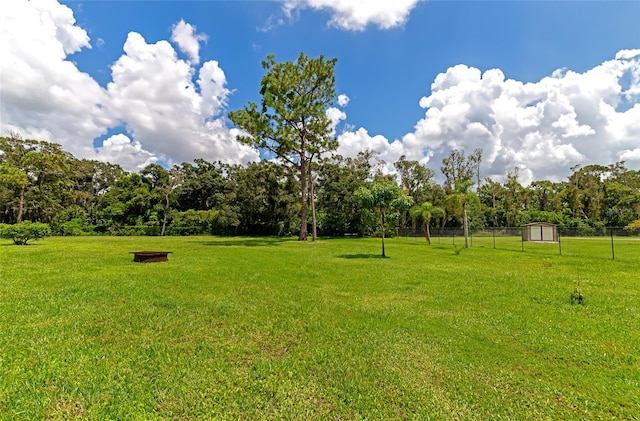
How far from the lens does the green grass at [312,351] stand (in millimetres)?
2881

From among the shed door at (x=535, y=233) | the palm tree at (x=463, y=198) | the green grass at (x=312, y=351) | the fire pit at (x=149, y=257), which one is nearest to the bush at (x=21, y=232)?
the fire pit at (x=149, y=257)

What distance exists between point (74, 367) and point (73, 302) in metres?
3.15

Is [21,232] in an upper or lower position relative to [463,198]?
lower

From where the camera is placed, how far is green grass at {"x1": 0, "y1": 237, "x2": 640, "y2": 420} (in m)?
2.88

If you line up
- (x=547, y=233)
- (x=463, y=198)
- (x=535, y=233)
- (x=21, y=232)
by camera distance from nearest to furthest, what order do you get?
(x=21, y=232)
(x=463, y=198)
(x=547, y=233)
(x=535, y=233)

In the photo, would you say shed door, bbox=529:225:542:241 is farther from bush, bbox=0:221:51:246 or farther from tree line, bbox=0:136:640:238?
bush, bbox=0:221:51:246

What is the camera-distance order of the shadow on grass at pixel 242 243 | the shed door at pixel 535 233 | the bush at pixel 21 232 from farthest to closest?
the shed door at pixel 535 233, the shadow on grass at pixel 242 243, the bush at pixel 21 232

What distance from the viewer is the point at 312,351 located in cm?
402

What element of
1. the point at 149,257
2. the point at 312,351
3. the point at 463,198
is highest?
the point at 463,198

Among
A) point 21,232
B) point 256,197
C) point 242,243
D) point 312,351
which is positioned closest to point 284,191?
point 256,197

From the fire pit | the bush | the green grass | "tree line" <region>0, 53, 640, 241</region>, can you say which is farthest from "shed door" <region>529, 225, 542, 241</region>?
the bush

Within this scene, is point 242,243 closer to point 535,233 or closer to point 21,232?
point 21,232

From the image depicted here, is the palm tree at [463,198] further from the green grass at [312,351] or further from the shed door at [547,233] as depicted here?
the shed door at [547,233]

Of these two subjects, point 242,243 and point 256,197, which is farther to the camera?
point 256,197
